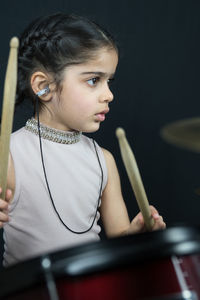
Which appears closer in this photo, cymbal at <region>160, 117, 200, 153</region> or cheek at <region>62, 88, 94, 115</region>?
cymbal at <region>160, 117, 200, 153</region>

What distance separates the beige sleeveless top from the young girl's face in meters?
0.08

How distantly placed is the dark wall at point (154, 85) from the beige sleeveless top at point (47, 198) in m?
0.32

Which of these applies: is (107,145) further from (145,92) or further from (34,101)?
(34,101)

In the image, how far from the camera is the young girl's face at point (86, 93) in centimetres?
114

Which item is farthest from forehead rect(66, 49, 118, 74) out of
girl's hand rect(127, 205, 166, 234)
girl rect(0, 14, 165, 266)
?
girl's hand rect(127, 205, 166, 234)

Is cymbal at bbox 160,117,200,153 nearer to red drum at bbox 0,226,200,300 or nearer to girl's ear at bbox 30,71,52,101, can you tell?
red drum at bbox 0,226,200,300

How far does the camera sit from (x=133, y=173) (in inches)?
34.4

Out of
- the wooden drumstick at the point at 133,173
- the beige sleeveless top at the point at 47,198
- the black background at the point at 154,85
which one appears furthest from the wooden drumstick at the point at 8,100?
the black background at the point at 154,85

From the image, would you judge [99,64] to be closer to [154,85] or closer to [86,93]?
[86,93]

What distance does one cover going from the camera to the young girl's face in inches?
45.0

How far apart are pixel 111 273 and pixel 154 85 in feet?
2.93

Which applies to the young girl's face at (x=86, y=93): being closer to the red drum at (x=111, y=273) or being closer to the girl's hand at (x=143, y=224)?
the girl's hand at (x=143, y=224)

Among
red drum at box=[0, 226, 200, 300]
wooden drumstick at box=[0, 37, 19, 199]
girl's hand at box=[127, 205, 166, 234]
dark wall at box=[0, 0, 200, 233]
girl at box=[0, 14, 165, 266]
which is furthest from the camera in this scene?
dark wall at box=[0, 0, 200, 233]

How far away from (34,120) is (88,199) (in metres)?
0.21
